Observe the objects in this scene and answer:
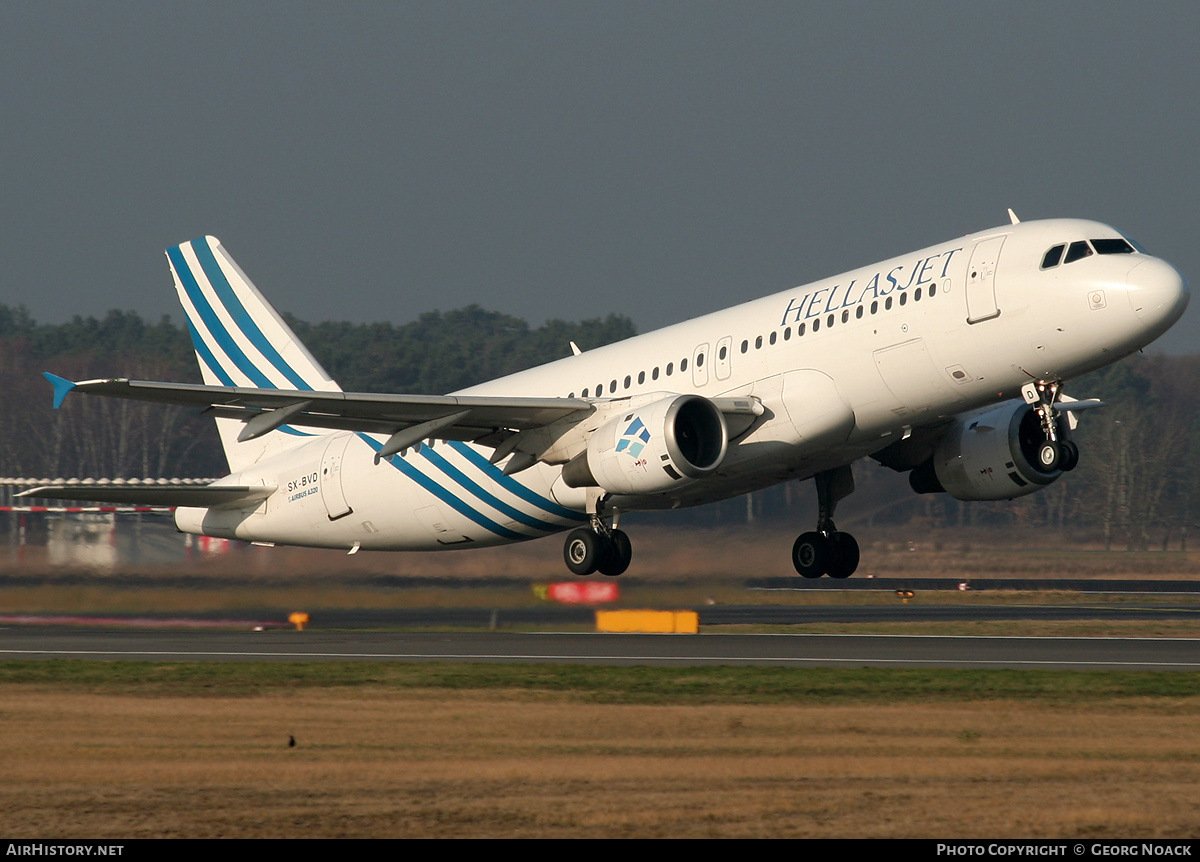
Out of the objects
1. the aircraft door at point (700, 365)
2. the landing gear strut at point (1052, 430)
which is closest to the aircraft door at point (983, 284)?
the landing gear strut at point (1052, 430)

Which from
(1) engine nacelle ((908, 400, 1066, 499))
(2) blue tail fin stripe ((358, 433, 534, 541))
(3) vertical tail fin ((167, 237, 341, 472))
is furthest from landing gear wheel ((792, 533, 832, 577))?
(3) vertical tail fin ((167, 237, 341, 472))

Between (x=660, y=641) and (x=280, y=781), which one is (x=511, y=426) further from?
(x=280, y=781)

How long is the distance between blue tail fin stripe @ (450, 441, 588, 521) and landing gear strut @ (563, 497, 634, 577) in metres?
1.04

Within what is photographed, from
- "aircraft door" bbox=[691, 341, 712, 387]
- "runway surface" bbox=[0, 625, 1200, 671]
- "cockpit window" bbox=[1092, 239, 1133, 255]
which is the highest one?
"cockpit window" bbox=[1092, 239, 1133, 255]

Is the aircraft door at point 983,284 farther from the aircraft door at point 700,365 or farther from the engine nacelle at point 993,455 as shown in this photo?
the aircraft door at point 700,365

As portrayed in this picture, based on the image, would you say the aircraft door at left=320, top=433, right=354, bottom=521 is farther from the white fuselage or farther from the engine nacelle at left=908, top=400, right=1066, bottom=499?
the engine nacelle at left=908, top=400, right=1066, bottom=499

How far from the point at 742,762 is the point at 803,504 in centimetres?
2358

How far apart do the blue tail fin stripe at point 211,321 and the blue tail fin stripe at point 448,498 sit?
5.95 metres

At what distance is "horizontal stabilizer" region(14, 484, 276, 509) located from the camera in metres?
31.2

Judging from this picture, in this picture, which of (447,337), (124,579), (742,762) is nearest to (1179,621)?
(742,762)

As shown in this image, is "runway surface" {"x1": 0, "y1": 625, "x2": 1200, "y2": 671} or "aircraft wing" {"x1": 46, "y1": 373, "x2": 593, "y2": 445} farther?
"aircraft wing" {"x1": 46, "y1": 373, "x2": 593, "y2": 445}

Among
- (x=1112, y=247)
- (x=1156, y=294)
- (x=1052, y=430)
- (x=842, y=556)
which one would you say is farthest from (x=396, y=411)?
(x=1156, y=294)

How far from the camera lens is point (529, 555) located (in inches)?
1512

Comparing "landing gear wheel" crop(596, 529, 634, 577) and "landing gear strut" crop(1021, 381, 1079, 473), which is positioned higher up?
"landing gear strut" crop(1021, 381, 1079, 473)
